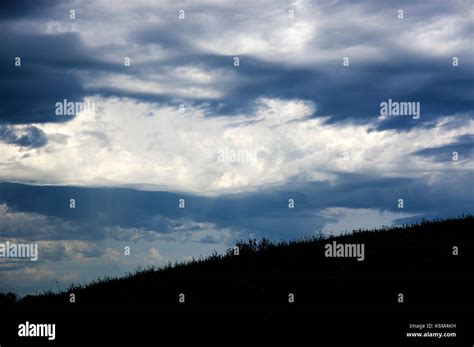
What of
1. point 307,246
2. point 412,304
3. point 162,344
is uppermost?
point 307,246

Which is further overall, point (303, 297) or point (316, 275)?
point (316, 275)

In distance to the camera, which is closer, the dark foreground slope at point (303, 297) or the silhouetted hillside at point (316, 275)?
the dark foreground slope at point (303, 297)

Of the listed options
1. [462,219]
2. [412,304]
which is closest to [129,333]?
[412,304]

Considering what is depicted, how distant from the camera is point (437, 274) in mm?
17953

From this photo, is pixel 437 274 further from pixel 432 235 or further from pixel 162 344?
pixel 162 344

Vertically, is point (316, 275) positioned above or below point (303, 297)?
above

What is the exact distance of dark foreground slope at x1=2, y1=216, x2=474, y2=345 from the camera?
1571 centimetres

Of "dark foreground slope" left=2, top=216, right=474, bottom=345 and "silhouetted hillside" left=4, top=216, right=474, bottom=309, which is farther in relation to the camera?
"silhouetted hillside" left=4, top=216, right=474, bottom=309

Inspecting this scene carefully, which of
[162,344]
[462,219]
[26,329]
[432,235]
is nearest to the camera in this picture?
[162,344]

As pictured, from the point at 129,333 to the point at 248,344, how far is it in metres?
4.80

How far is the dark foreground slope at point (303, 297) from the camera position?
15.7 metres

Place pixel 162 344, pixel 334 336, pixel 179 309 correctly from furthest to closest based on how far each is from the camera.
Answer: pixel 179 309 < pixel 162 344 < pixel 334 336

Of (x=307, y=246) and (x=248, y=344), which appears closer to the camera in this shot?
(x=248, y=344)

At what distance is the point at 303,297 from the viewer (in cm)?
1795
